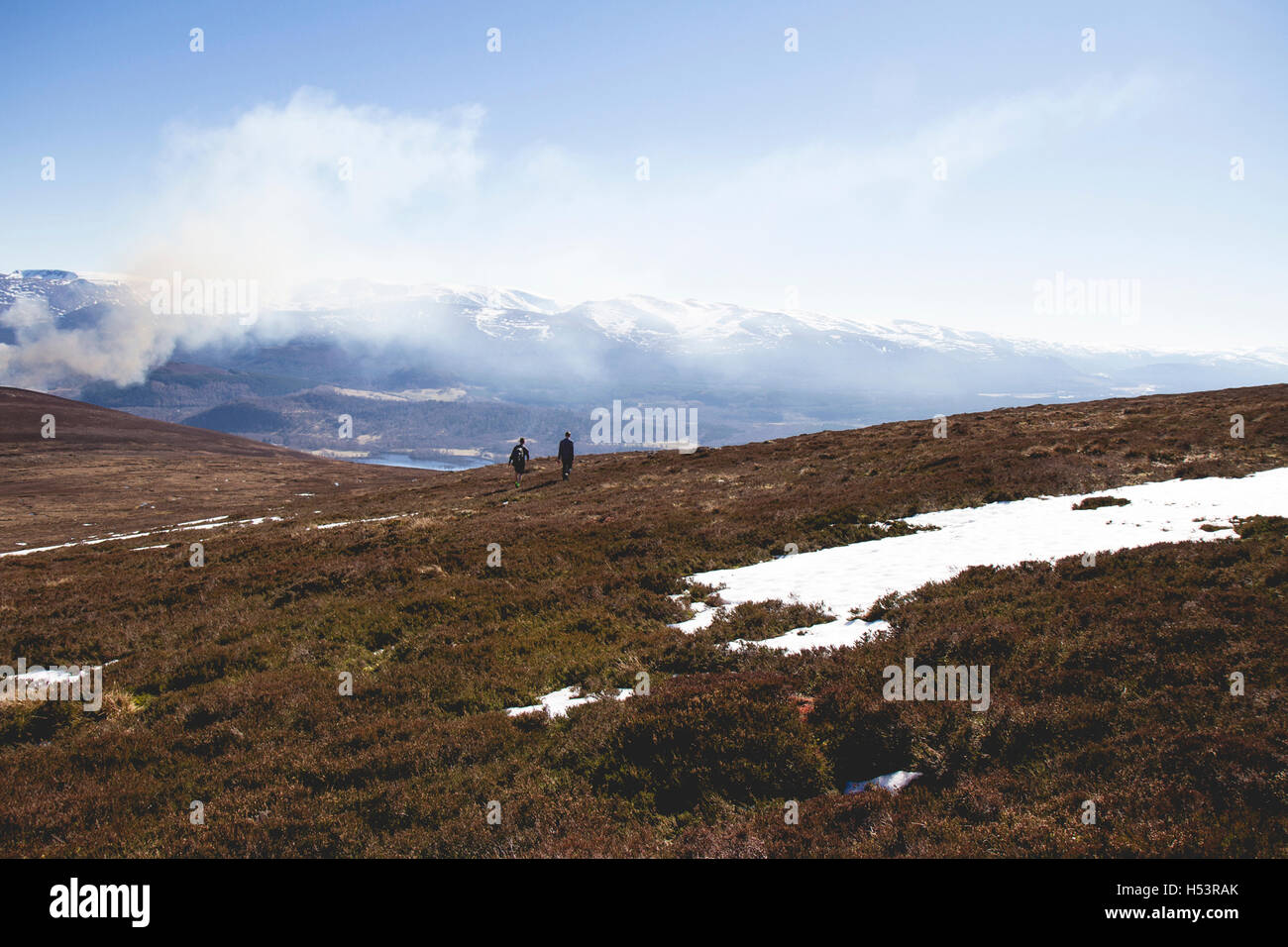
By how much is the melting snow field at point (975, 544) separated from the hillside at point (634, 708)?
808 mm

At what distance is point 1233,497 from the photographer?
1770 centimetres

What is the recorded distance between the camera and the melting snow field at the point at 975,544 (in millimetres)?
14086

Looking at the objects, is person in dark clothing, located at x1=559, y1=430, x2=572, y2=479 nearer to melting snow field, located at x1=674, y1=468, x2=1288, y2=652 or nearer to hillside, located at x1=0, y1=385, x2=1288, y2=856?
hillside, located at x1=0, y1=385, x2=1288, y2=856

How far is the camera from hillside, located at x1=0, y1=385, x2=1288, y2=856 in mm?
6824

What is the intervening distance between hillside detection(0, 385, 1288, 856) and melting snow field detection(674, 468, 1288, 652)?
81 cm

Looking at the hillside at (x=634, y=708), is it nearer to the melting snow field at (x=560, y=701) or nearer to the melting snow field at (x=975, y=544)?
the melting snow field at (x=560, y=701)

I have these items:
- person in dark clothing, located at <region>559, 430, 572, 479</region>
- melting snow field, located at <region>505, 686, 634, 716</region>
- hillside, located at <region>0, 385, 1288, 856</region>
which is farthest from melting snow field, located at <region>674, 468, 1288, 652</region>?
person in dark clothing, located at <region>559, 430, 572, 479</region>

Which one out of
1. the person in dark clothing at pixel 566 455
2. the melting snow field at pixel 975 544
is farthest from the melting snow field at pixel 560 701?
the person in dark clothing at pixel 566 455

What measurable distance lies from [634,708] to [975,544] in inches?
471

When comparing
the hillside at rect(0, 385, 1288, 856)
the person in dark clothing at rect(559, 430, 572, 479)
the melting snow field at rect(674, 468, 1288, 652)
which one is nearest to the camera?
the hillside at rect(0, 385, 1288, 856)

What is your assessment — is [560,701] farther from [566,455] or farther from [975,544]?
[566,455]

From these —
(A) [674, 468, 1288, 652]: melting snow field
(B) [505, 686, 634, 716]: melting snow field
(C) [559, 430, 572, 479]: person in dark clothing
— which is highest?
(C) [559, 430, 572, 479]: person in dark clothing

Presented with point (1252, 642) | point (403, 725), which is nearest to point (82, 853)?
point (403, 725)

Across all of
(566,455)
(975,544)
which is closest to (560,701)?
(975,544)
